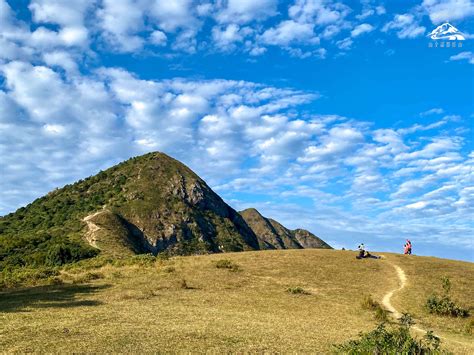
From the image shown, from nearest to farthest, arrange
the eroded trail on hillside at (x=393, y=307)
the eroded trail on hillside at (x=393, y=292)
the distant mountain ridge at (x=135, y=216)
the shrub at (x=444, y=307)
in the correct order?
the eroded trail on hillside at (x=393, y=307) < the eroded trail on hillside at (x=393, y=292) < the shrub at (x=444, y=307) < the distant mountain ridge at (x=135, y=216)

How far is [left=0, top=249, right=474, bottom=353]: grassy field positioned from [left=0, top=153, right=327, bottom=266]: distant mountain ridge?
39.1 m

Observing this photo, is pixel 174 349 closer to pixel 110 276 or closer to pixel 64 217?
pixel 110 276

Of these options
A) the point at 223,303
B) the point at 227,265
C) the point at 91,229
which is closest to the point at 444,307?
the point at 223,303

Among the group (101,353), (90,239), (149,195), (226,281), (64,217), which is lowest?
(101,353)

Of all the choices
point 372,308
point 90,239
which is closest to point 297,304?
point 372,308

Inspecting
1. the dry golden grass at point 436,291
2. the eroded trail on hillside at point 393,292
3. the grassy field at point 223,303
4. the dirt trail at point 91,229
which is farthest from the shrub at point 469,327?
the dirt trail at point 91,229

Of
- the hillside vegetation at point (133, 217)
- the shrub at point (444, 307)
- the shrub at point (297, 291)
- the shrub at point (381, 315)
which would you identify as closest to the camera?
the shrub at point (381, 315)

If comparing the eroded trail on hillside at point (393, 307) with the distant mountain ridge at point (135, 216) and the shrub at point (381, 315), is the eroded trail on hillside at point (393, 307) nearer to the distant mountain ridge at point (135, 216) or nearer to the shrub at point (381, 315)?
the shrub at point (381, 315)

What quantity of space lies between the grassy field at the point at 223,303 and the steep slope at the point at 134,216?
38569mm

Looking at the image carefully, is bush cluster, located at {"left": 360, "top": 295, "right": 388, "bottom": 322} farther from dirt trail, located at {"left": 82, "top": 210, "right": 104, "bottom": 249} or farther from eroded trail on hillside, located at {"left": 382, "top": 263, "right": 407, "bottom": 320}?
dirt trail, located at {"left": 82, "top": 210, "right": 104, "bottom": 249}

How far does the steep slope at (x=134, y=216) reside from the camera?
8875 centimetres

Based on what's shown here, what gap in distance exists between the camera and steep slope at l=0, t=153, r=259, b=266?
88.8 m

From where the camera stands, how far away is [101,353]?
15.2m

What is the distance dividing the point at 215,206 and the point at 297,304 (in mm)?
115757
